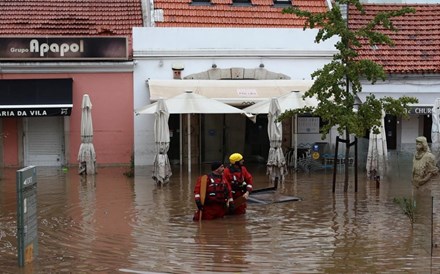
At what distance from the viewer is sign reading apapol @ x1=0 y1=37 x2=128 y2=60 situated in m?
26.6

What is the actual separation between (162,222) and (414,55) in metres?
16.9

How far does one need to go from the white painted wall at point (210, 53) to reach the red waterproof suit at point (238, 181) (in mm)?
11917

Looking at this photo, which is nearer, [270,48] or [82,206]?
[82,206]

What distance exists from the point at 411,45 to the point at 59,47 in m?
12.8

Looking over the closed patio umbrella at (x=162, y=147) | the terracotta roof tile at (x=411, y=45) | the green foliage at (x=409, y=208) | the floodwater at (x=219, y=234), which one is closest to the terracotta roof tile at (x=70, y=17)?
the closed patio umbrella at (x=162, y=147)

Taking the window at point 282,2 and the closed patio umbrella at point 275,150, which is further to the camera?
the window at point 282,2

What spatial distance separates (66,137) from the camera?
90.6ft

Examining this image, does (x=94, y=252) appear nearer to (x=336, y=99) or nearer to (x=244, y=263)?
(x=244, y=263)

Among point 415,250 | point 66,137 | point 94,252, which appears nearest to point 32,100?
point 66,137

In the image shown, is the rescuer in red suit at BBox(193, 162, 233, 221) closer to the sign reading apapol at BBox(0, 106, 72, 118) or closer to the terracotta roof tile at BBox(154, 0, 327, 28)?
the sign reading apapol at BBox(0, 106, 72, 118)

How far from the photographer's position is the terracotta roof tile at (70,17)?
28234 millimetres

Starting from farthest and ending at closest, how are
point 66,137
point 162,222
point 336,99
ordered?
point 66,137 < point 336,99 < point 162,222

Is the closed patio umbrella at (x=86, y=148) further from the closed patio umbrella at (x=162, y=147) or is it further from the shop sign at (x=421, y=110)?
the shop sign at (x=421, y=110)

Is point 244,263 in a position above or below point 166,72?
below
